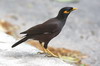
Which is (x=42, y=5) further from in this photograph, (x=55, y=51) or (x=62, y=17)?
(x=62, y=17)

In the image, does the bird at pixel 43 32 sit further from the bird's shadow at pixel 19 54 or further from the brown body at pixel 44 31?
the bird's shadow at pixel 19 54

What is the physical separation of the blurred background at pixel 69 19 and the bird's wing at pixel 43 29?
4.95ft

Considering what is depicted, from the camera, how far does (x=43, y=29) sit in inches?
231

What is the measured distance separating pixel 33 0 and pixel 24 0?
0.24 metres

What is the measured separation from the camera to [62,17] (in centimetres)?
606

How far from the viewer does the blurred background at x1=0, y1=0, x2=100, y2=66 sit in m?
8.20

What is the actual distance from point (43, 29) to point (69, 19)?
13.5ft

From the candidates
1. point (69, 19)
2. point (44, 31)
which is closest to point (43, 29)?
point (44, 31)

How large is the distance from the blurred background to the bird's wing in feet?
4.95

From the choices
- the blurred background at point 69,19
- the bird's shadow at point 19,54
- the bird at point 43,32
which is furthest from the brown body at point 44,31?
the blurred background at point 69,19

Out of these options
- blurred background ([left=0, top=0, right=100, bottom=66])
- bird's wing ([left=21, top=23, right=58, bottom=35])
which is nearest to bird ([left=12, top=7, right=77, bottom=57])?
bird's wing ([left=21, top=23, right=58, bottom=35])

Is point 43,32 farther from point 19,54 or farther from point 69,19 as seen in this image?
point 69,19

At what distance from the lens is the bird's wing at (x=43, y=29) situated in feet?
19.2

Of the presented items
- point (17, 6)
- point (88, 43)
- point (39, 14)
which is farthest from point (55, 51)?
point (17, 6)
